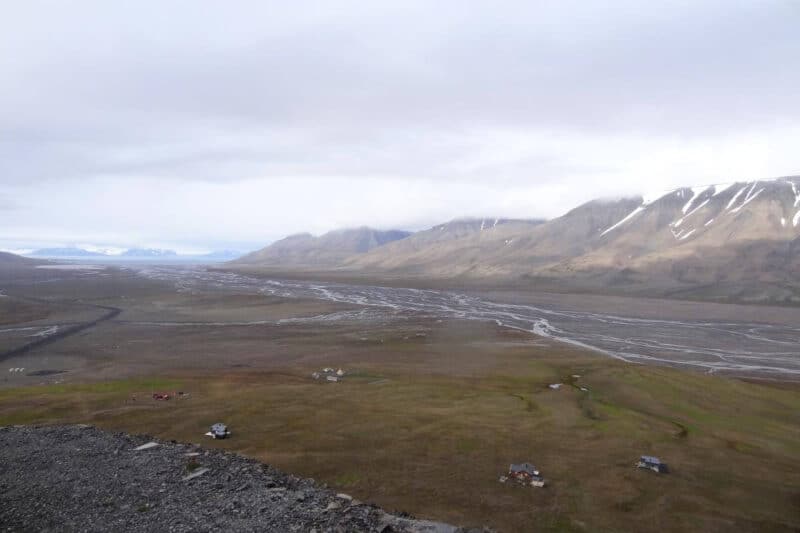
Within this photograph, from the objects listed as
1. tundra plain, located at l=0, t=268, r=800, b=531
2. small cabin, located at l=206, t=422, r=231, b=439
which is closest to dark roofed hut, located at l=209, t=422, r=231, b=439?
small cabin, located at l=206, t=422, r=231, b=439

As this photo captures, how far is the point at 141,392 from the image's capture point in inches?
1238

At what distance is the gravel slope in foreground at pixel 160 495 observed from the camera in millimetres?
12680

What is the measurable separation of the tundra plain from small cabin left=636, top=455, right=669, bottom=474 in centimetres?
42

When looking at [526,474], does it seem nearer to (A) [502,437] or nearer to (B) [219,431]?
(A) [502,437]

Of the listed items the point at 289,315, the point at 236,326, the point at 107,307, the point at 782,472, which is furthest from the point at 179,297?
the point at 782,472

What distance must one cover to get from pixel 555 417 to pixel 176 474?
63.3 feet

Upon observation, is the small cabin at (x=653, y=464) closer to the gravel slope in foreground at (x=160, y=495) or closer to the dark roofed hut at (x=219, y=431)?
the gravel slope in foreground at (x=160, y=495)

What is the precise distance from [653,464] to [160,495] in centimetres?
1751

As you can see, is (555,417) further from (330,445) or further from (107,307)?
(107,307)

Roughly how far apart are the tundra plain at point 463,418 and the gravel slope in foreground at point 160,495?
7.34 ft

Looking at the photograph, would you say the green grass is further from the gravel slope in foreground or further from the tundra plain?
the gravel slope in foreground

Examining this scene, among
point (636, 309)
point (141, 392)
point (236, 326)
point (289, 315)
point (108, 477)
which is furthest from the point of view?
point (636, 309)

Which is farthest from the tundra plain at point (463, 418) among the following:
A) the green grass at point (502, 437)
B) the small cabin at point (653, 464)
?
the small cabin at point (653, 464)

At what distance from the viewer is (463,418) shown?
2597 cm
